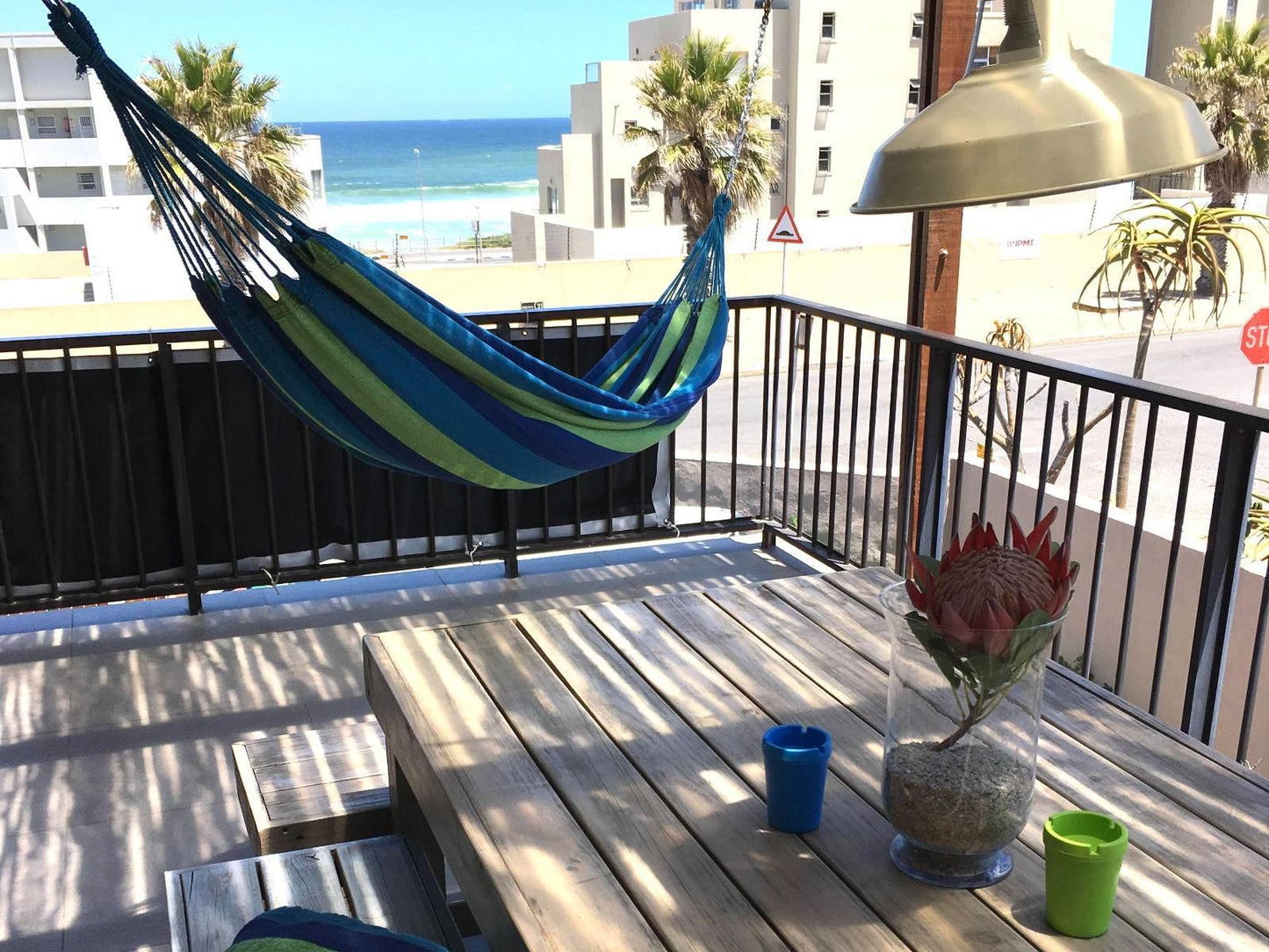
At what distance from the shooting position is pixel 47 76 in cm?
3553

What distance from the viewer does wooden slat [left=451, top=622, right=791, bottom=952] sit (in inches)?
40.9

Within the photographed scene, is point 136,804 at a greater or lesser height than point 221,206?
lesser

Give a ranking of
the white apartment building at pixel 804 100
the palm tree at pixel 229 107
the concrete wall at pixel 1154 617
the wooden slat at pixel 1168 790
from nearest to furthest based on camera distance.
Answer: the wooden slat at pixel 1168 790 < the concrete wall at pixel 1154 617 < the palm tree at pixel 229 107 < the white apartment building at pixel 804 100

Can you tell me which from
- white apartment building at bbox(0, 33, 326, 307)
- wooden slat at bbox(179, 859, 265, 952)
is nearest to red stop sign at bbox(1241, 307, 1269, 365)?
wooden slat at bbox(179, 859, 265, 952)

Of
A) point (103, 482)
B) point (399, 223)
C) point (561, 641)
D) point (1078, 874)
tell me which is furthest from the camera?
point (399, 223)

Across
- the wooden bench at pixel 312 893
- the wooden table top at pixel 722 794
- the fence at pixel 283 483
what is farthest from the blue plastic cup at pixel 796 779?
the fence at pixel 283 483

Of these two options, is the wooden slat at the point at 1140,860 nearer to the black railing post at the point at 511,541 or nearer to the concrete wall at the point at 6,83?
the black railing post at the point at 511,541

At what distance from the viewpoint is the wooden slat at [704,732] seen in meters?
1.04

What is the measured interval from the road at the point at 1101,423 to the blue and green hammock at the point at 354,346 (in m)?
7.85

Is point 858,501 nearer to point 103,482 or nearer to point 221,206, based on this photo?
point 103,482

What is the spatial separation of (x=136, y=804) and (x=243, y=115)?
627 inches

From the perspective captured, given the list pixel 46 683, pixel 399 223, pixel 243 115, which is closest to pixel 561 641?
pixel 46 683

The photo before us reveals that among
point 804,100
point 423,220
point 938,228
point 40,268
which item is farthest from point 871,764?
point 423,220

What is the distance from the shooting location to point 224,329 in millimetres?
2199
